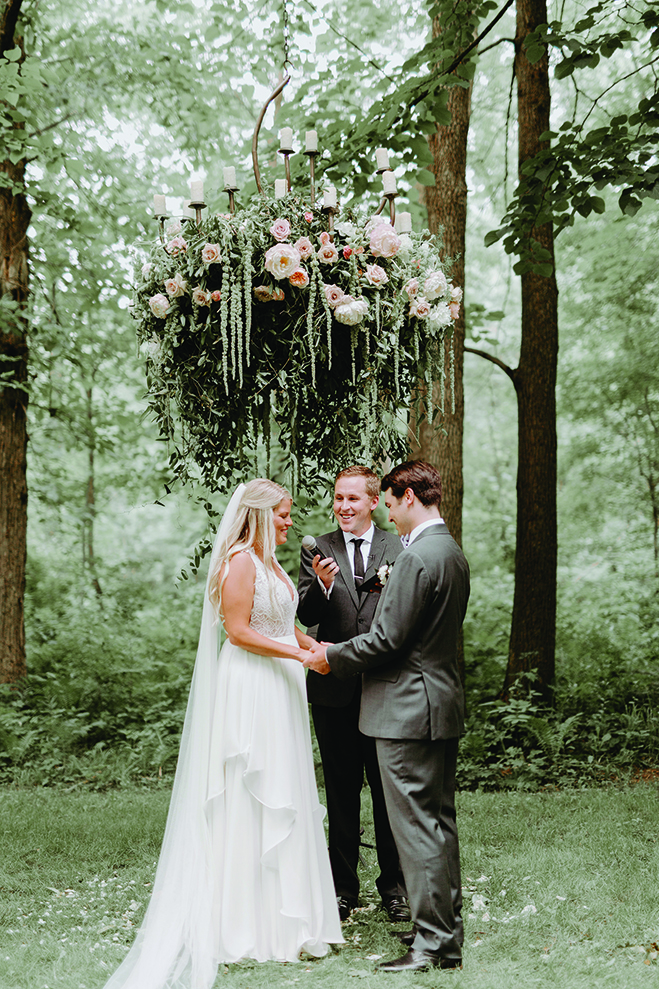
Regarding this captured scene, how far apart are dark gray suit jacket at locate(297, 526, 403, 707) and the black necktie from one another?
34 millimetres

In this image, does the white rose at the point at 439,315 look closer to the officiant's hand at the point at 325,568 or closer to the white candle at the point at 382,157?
the white candle at the point at 382,157

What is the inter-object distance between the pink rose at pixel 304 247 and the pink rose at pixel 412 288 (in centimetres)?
45

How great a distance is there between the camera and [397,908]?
4.38m

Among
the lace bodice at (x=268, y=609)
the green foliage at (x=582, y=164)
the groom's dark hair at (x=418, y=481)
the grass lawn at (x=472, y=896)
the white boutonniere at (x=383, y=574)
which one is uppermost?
the green foliage at (x=582, y=164)

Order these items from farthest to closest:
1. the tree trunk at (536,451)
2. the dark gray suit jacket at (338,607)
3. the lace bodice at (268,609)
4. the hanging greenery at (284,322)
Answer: the tree trunk at (536,451), the dark gray suit jacket at (338,607), the lace bodice at (268,609), the hanging greenery at (284,322)

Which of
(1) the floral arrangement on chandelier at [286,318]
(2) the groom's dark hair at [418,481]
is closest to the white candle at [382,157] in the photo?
(1) the floral arrangement on chandelier at [286,318]

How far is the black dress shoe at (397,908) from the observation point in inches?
171

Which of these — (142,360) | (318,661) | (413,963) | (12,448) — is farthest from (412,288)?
(12,448)

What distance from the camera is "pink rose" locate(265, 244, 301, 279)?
3.42 meters

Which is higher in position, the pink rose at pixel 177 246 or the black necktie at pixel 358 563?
the pink rose at pixel 177 246

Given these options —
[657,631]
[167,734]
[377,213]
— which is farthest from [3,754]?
[657,631]

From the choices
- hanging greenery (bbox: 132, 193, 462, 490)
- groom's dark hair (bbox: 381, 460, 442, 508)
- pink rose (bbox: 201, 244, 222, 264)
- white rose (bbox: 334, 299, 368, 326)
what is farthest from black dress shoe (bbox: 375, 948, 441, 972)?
pink rose (bbox: 201, 244, 222, 264)

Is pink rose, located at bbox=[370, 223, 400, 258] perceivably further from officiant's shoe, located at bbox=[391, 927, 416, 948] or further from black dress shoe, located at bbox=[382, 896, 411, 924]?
black dress shoe, located at bbox=[382, 896, 411, 924]

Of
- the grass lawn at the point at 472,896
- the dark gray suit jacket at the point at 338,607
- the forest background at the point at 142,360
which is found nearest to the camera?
the grass lawn at the point at 472,896
